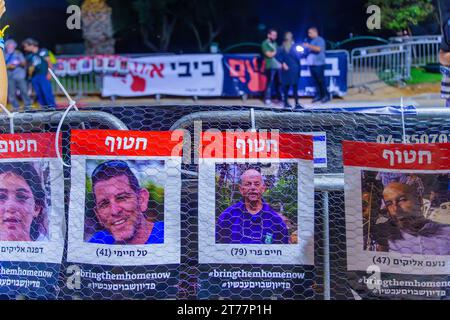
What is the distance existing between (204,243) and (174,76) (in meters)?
12.8

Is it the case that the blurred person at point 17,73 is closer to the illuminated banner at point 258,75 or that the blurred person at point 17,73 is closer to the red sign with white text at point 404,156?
the illuminated banner at point 258,75

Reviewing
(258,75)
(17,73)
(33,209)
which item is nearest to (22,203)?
(33,209)

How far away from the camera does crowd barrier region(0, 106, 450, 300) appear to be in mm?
3438

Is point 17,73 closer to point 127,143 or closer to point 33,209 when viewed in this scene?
point 33,209

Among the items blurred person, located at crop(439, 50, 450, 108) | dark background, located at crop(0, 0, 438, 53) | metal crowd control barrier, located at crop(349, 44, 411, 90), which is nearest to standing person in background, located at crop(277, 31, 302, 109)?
metal crowd control barrier, located at crop(349, 44, 411, 90)

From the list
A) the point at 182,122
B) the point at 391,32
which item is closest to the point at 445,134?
the point at 182,122

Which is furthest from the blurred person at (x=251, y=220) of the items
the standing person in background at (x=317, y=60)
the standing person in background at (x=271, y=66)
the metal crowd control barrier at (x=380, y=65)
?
the metal crowd control barrier at (x=380, y=65)

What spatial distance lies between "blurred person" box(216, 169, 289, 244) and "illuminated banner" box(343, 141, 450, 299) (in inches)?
15.3

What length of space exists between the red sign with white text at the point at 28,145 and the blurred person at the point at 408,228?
1.79m

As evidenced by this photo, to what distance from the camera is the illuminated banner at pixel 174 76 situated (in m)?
15.9

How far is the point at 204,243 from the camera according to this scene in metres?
3.47

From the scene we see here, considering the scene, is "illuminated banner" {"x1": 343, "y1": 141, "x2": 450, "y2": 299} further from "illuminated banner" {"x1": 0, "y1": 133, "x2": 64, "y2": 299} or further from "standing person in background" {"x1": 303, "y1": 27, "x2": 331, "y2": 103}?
"standing person in background" {"x1": 303, "y1": 27, "x2": 331, "y2": 103}

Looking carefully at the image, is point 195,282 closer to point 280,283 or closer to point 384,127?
point 280,283
